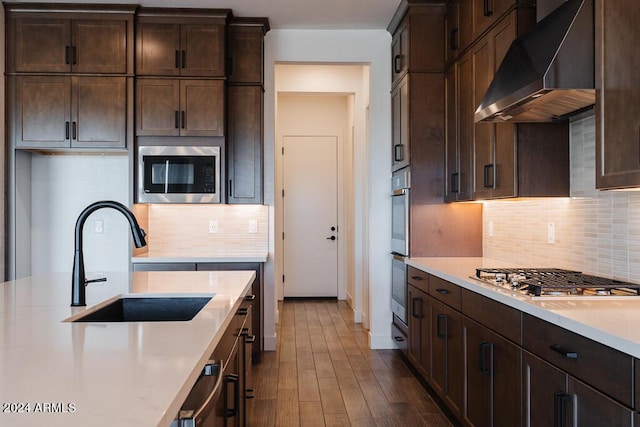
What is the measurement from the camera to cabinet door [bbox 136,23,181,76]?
378cm

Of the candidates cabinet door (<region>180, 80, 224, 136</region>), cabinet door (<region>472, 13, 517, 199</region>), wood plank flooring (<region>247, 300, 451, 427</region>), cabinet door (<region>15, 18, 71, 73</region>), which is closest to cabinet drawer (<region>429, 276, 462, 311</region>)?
cabinet door (<region>472, 13, 517, 199</region>)

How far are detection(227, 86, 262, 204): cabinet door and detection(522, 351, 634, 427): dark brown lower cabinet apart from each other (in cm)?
267

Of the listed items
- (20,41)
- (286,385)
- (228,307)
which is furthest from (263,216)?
(228,307)

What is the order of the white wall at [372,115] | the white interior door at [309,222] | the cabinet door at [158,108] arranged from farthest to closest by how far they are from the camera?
the white interior door at [309,222] < the white wall at [372,115] < the cabinet door at [158,108]

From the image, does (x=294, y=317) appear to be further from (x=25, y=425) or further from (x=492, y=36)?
(x=25, y=425)

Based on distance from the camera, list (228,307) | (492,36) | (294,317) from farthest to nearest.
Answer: (294,317), (492,36), (228,307)

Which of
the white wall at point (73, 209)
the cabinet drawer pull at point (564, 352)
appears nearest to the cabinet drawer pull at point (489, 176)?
the cabinet drawer pull at point (564, 352)

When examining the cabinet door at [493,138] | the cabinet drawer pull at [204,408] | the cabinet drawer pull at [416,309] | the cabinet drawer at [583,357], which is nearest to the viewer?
the cabinet drawer pull at [204,408]

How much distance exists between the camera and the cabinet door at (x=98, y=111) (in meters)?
3.72

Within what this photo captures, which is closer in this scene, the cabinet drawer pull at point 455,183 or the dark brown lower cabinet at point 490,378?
the dark brown lower cabinet at point 490,378

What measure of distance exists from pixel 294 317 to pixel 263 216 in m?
1.82

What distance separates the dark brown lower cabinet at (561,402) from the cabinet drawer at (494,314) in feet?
0.35

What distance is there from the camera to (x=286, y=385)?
336cm

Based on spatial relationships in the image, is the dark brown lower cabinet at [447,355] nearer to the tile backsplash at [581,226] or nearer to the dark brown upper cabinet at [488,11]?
the tile backsplash at [581,226]
